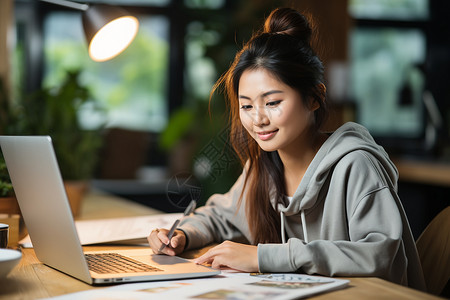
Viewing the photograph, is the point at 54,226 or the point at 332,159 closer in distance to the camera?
the point at 54,226

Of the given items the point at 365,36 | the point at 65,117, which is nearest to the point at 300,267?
the point at 65,117

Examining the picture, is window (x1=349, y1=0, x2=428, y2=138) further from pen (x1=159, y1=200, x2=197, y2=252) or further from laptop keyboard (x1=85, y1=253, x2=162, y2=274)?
laptop keyboard (x1=85, y1=253, x2=162, y2=274)

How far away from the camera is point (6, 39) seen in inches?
89.2

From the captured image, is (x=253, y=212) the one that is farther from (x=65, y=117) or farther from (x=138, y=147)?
(x=138, y=147)

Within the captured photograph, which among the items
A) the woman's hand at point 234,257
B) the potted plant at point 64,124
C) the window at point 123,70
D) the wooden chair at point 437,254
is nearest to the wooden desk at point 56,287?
the woman's hand at point 234,257

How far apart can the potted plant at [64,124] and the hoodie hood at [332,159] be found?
3.08 feet

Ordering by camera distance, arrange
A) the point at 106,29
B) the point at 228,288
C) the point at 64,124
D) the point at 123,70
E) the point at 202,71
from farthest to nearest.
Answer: the point at 202,71 → the point at 123,70 → the point at 64,124 → the point at 106,29 → the point at 228,288

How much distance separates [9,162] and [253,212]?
550 mm

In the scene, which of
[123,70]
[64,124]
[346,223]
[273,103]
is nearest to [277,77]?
[273,103]

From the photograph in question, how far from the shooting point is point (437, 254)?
1196 mm

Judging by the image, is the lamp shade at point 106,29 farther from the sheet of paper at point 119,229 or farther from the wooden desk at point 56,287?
the wooden desk at point 56,287

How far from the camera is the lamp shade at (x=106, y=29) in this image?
143 cm

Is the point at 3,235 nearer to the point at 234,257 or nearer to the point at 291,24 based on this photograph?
the point at 234,257

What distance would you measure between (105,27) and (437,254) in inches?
37.7
